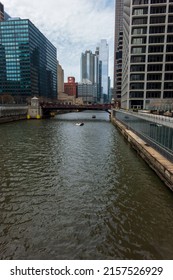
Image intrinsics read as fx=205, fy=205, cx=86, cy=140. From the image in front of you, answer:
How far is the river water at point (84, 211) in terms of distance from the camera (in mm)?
10922

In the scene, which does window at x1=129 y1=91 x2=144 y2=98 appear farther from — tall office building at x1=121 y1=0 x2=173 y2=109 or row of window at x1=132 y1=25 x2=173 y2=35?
row of window at x1=132 y1=25 x2=173 y2=35

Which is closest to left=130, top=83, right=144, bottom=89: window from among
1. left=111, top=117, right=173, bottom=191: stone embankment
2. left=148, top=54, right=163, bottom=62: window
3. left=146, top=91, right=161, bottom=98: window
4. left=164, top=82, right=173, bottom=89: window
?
left=146, top=91, right=161, bottom=98: window

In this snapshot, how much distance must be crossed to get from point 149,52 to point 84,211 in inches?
3618

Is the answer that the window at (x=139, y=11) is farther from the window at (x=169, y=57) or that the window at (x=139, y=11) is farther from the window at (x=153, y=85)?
the window at (x=153, y=85)

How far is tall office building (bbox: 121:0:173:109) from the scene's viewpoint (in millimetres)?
87125

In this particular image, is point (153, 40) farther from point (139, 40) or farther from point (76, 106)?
point (76, 106)

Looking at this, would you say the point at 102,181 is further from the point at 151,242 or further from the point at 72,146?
the point at 72,146

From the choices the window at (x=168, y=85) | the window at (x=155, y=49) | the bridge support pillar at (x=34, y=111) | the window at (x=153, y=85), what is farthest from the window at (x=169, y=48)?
the bridge support pillar at (x=34, y=111)

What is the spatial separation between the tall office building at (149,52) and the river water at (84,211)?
233 feet

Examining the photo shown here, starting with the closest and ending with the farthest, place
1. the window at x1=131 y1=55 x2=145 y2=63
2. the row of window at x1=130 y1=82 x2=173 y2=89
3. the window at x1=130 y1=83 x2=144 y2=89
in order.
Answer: the row of window at x1=130 y1=82 x2=173 y2=89, the window at x1=131 y1=55 x2=145 y2=63, the window at x1=130 y1=83 x2=144 y2=89

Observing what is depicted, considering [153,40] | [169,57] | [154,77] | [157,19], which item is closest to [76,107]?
[154,77]

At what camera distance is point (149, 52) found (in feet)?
297

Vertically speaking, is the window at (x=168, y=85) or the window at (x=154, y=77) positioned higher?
the window at (x=154, y=77)

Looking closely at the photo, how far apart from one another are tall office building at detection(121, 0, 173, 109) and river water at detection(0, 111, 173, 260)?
71.1 meters
